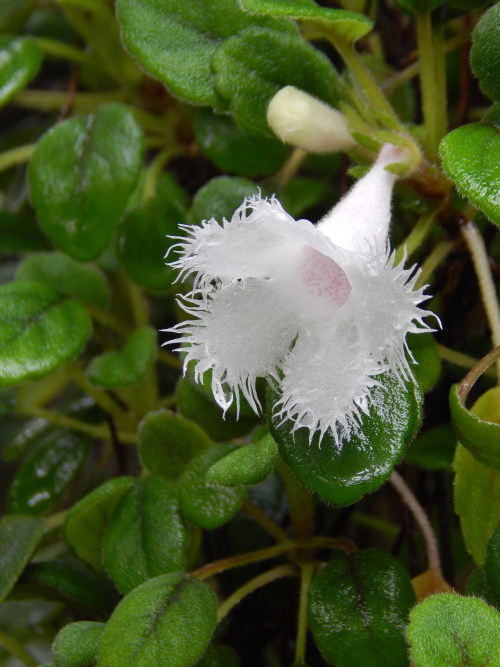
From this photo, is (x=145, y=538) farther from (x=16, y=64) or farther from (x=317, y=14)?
(x=16, y=64)

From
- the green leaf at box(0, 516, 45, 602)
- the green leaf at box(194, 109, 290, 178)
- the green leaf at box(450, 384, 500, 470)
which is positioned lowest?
the green leaf at box(0, 516, 45, 602)

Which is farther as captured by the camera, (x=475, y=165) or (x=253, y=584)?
(x=253, y=584)

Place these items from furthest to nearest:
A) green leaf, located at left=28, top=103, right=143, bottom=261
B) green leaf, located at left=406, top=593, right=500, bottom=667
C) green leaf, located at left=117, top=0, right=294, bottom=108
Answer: green leaf, located at left=28, top=103, right=143, bottom=261, green leaf, located at left=117, top=0, right=294, bottom=108, green leaf, located at left=406, top=593, right=500, bottom=667

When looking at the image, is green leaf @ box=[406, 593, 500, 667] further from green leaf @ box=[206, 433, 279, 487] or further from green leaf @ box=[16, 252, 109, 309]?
green leaf @ box=[16, 252, 109, 309]

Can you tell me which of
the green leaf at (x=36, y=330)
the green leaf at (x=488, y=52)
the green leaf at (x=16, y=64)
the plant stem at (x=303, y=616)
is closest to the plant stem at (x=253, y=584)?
the plant stem at (x=303, y=616)

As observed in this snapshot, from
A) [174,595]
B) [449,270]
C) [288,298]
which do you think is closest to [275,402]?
[288,298]

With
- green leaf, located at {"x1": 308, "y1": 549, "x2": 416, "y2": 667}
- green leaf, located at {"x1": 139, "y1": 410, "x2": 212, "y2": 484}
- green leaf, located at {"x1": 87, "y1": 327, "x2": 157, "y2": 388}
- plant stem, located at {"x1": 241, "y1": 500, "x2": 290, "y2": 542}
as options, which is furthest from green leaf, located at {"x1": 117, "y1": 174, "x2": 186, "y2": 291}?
green leaf, located at {"x1": 308, "y1": 549, "x2": 416, "y2": 667}

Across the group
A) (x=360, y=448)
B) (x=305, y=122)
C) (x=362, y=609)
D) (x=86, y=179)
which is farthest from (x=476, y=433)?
(x=86, y=179)
